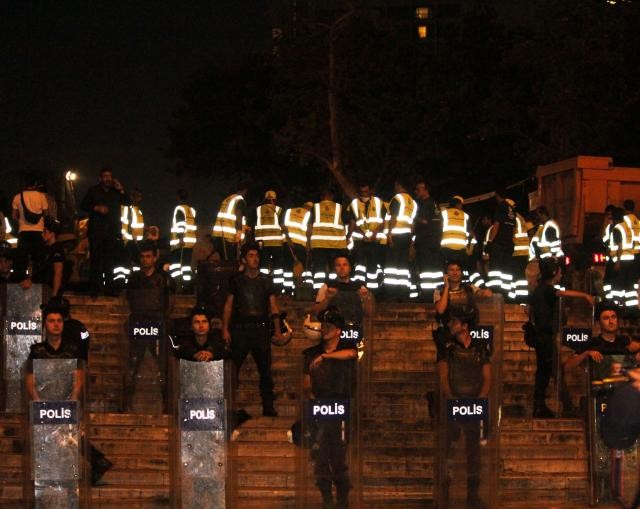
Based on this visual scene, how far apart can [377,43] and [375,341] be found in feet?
93.1

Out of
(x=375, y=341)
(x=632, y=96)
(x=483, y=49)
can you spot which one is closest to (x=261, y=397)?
(x=375, y=341)

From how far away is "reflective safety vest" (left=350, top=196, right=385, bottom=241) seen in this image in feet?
69.7

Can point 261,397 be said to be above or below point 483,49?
below

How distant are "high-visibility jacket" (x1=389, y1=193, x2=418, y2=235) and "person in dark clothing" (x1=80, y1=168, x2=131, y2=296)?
12.9 ft

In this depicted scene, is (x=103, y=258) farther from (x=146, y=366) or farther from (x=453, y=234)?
(x=453, y=234)

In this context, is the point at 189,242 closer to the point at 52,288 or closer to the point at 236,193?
the point at 236,193

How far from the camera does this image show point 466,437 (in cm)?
1230

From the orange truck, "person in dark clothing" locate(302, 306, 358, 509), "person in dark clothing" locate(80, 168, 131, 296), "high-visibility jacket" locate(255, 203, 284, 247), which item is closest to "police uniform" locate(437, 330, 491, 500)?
"person in dark clothing" locate(302, 306, 358, 509)

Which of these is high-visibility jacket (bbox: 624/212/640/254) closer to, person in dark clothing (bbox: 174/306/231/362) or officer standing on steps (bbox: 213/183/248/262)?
officer standing on steps (bbox: 213/183/248/262)

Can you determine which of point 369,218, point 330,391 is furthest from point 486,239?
point 330,391

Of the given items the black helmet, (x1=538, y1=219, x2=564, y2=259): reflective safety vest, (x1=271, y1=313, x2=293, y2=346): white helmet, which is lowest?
(x1=271, y1=313, x2=293, y2=346): white helmet

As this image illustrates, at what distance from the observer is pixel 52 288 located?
17.9 meters

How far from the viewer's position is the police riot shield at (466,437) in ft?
40.3

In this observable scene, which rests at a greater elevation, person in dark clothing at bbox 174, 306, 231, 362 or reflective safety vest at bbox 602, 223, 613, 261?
reflective safety vest at bbox 602, 223, 613, 261
